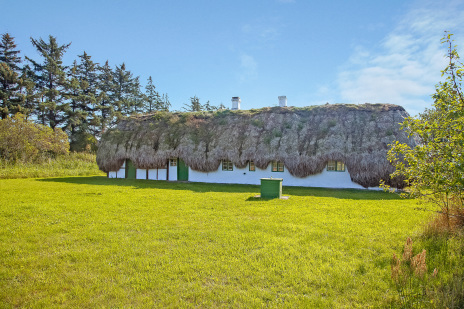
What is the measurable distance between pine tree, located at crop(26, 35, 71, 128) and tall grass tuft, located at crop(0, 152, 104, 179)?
7.37 meters

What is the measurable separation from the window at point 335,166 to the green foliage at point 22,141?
23.3 meters

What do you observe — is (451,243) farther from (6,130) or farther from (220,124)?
(6,130)

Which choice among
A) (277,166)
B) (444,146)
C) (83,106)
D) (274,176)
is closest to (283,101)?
(277,166)

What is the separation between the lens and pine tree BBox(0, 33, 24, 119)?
90.8 feet

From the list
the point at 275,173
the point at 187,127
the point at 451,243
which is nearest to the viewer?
the point at 451,243

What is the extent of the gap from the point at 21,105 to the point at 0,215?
29.1m

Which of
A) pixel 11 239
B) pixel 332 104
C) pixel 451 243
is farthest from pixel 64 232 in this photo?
pixel 332 104

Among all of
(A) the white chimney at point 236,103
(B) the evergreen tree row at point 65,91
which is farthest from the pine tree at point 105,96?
(A) the white chimney at point 236,103

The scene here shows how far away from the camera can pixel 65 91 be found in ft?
106

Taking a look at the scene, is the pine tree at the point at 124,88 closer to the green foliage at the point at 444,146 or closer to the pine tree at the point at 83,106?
the pine tree at the point at 83,106

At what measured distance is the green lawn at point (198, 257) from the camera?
311cm

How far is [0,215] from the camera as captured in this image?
22.6ft

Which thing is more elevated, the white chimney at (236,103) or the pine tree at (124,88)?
the pine tree at (124,88)

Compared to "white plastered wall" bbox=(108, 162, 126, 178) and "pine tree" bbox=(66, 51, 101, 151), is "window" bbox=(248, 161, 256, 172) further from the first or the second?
"pine tree" bbox=(66, 51, 101, 151)
